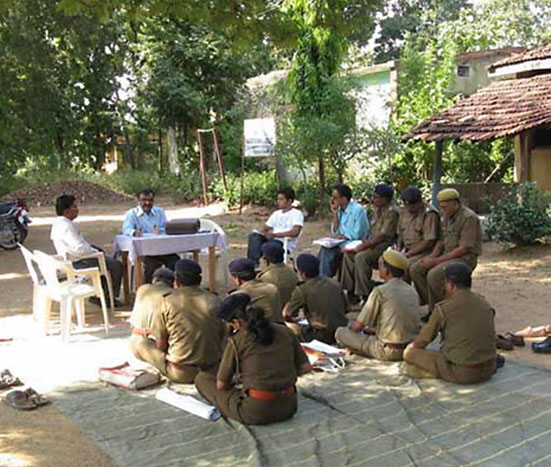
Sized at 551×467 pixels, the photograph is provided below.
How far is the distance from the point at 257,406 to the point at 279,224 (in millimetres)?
4488

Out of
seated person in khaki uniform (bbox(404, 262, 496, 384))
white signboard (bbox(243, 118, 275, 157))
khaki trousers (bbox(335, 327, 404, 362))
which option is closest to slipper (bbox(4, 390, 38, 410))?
khaki trousers (bbox(335, 327, 404, 362))

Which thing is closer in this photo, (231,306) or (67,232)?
(231,306)

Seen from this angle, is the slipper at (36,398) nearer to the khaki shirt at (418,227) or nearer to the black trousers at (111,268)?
the black trousers at (111,268)

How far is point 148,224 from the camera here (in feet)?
26.6

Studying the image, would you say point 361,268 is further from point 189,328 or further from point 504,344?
point 189,328

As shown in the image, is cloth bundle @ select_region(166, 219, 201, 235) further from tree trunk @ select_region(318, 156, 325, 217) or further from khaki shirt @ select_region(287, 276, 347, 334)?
tree trunk @ select_region(318, 156, 325, 217)

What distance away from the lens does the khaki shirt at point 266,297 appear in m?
5.30

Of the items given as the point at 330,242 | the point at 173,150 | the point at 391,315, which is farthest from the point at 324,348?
the point at 173,150

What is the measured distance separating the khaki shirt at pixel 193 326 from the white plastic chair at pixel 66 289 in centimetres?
169

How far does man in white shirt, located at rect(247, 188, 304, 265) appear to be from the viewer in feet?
27.4

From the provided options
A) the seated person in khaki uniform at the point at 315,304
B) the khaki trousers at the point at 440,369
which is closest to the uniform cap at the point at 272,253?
the seated person in khaki uniform at the point at 315,304

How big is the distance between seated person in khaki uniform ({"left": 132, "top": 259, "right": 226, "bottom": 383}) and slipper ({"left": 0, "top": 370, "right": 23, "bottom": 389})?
113cm

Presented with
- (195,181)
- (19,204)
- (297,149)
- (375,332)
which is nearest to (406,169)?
(297,149)

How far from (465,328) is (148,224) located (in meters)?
4.33
